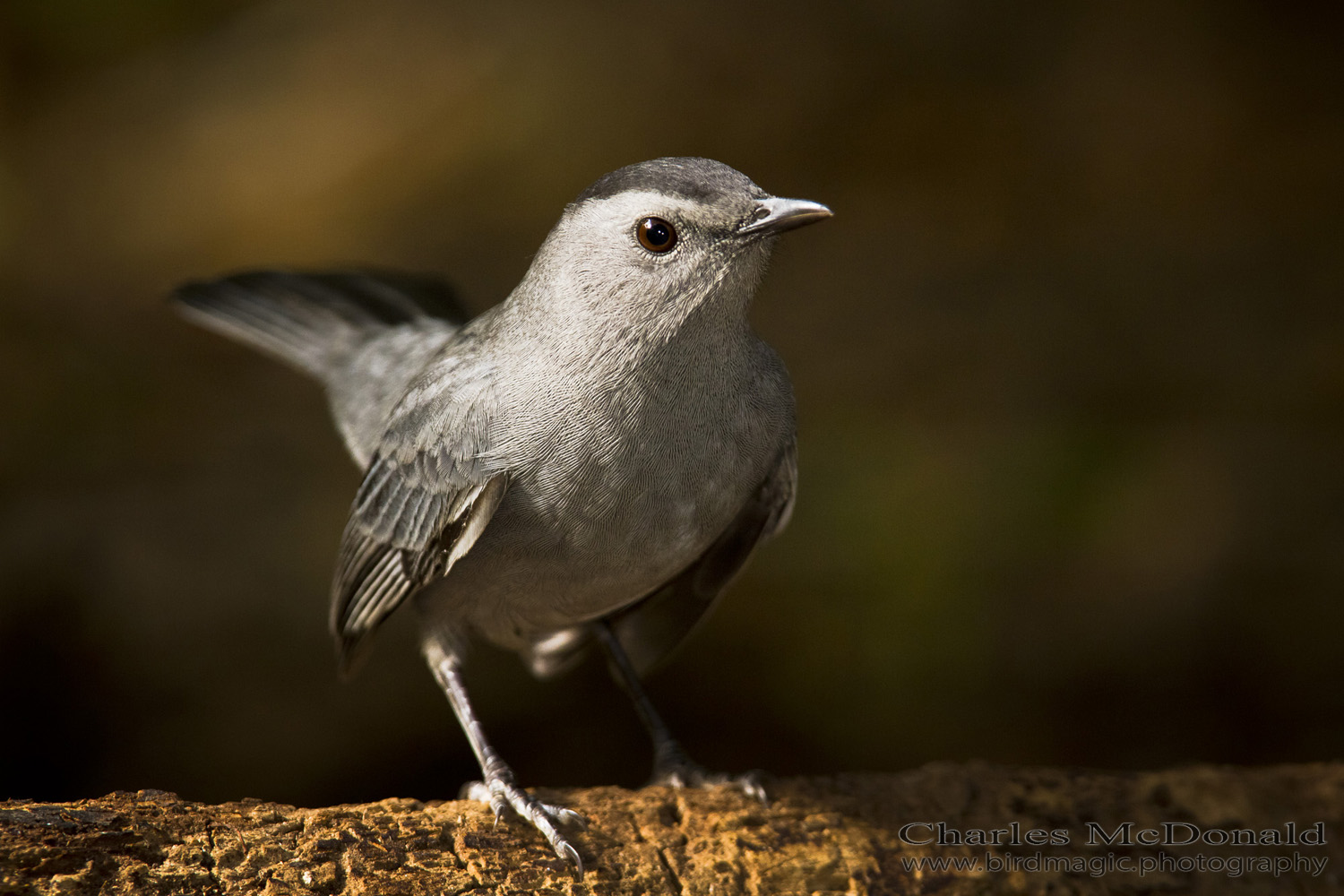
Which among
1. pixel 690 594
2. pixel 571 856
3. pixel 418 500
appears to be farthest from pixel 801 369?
pixel 571 856

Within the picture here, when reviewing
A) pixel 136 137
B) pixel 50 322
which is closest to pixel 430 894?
pixel 50 322

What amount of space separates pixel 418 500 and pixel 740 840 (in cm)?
129

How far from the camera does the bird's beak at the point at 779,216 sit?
2648mm

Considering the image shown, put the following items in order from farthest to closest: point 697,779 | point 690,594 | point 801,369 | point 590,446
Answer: point 801,369
point 690,594
point 697,779
point 590,446

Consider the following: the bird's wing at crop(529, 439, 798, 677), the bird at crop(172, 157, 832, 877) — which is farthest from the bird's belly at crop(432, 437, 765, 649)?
the bird's wing at crop(529, 439, 798, 677)

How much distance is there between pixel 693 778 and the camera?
3375 millimetres

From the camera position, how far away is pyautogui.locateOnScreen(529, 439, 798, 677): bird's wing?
10.7 feet

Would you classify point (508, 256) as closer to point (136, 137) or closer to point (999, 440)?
point (136, 137)

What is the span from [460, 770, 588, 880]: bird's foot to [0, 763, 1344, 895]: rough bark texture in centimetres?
3

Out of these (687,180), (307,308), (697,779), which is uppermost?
(307,308)

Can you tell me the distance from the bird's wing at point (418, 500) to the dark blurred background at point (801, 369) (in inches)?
78.0

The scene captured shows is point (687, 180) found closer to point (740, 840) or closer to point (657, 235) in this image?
point (657, 235)

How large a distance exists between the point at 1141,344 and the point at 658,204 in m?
4.37

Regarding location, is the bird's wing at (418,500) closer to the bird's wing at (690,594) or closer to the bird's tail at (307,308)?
the bird's wing at (690,594)
